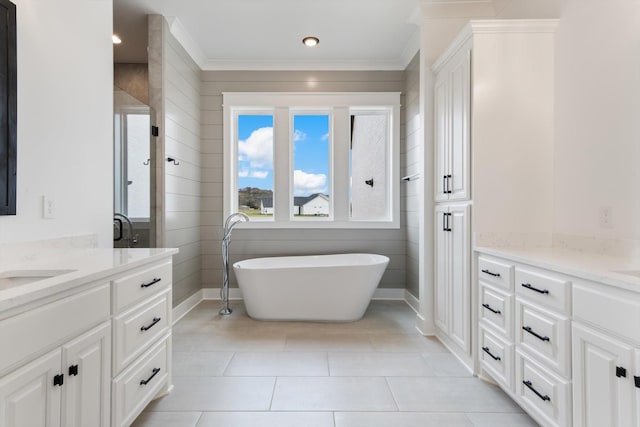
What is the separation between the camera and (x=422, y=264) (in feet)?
9.86

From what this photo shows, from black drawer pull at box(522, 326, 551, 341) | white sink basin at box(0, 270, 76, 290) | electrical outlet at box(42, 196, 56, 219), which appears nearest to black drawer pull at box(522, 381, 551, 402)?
black drawer pull at box(522, 326, 551, 341)

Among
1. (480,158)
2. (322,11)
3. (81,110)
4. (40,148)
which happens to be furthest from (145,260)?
(322,11)

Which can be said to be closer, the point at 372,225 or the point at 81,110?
the point at 81,110

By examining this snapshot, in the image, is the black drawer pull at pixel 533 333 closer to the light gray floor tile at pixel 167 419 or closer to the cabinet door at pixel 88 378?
the light gray floor tile at pixel 167 419

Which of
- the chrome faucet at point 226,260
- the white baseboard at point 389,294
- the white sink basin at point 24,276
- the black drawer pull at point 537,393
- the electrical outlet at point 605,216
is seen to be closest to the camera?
the white sink basin at point 24,276

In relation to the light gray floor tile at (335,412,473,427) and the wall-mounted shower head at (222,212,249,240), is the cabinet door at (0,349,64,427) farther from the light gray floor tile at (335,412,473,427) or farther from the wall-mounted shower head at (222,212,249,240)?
the wall-mounted shower head at (222,212,249,240)

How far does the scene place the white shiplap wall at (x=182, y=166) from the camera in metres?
3.21

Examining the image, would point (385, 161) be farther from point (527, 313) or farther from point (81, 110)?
point (81, 110)

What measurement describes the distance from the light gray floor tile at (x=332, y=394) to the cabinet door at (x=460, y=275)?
0.66 meters

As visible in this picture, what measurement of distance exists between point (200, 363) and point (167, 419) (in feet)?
2.16

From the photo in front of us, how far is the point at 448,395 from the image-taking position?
2.04m

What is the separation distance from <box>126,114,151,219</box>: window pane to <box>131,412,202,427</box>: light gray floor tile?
1737mm

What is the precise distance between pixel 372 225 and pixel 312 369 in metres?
2.09

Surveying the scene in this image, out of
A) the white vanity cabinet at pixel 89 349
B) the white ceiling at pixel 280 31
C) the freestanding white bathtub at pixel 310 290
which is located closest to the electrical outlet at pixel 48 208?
the white vanity cabinet at pixel 89 349
